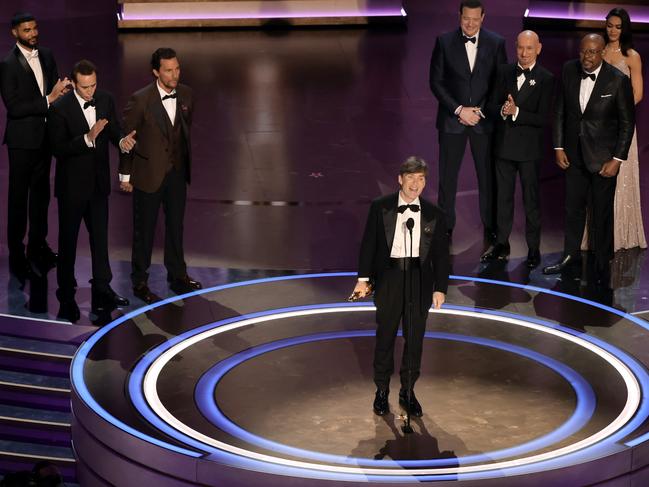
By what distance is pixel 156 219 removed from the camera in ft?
28.5

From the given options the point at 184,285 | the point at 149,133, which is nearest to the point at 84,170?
the point at 149,133

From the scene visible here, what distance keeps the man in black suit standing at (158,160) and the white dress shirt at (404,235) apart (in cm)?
215

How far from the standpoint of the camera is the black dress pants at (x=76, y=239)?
8.38 m

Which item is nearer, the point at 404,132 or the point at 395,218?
the point at 395,218

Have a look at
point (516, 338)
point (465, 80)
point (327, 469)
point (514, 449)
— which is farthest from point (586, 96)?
point (327, 469)

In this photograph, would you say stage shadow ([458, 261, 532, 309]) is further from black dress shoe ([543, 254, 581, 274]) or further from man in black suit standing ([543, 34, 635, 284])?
man in black suit standing ([543, 34, 635, 284])

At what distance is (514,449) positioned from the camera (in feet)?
21.6

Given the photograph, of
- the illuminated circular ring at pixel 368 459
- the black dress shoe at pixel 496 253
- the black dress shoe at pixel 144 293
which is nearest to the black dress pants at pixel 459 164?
the black dress shoe at pixel 496 253

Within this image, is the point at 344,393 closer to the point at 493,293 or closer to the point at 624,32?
the point at 493,293

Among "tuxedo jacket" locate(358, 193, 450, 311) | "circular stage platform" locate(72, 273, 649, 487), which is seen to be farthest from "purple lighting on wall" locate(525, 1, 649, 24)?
"tuxedo jacket" locate(358, 193, 450, 311)

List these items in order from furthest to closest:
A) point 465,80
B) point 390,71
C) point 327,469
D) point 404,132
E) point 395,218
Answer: point 390,71, point 404,132, point 465,80, point 395,218, point 327,469

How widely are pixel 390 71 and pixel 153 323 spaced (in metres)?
7.15

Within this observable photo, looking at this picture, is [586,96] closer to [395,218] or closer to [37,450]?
[395,218]

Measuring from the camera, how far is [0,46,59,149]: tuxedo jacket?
875 cm
